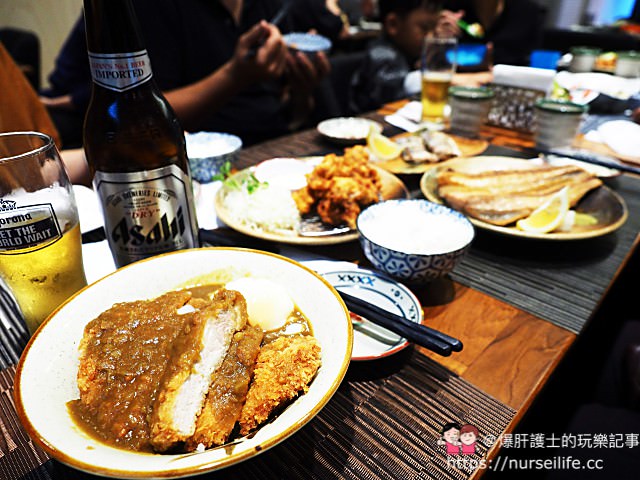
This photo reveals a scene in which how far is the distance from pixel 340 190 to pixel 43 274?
3.02ft

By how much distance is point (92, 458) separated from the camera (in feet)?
2.01

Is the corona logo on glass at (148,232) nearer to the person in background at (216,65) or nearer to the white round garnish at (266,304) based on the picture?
the white round garnish at (266,304)

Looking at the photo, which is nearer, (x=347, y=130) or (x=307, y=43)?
(x=347, y=130)

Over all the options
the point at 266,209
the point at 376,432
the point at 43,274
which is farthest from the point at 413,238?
the point at 43,274

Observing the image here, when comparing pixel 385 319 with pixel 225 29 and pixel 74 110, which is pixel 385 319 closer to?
pixel 225 29

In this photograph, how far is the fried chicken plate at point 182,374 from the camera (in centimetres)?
69

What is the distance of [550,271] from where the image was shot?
55.3 inches

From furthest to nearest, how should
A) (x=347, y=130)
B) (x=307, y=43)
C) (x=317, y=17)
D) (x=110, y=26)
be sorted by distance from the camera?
(x=317, y=17), (x=307, y=43), (x=347, y=130), (x=110, y=26)

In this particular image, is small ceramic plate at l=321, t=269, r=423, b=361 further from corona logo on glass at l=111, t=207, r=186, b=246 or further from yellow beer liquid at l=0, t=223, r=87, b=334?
yellow beer liquid at l=0, t=223, r=87, b=334

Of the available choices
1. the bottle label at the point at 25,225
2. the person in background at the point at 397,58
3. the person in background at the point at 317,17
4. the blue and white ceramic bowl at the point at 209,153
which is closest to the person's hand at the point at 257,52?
the blue and white ceramic bowl at the point at 209,153

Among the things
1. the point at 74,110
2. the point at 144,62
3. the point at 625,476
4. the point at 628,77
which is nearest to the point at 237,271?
the point at 144,62

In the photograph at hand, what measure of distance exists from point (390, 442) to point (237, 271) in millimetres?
500

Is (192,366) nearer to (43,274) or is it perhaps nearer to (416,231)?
(43,274)

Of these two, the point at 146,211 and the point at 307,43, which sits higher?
the point at 307,43
